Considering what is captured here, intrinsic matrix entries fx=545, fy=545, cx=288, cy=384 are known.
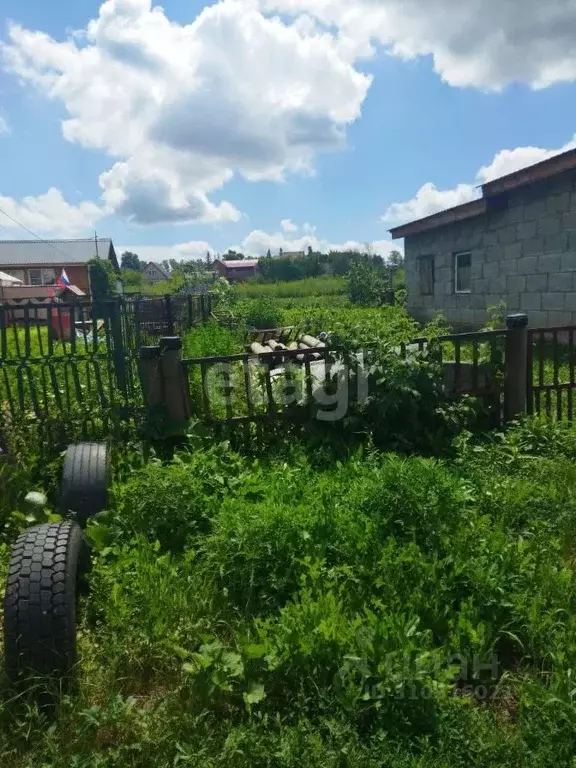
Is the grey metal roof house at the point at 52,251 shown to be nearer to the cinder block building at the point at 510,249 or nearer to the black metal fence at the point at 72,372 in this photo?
the cinder block building at the point at 510,249

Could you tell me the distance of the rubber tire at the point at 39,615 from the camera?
222 centimetres

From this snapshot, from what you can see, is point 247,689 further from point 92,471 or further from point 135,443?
point 135,443

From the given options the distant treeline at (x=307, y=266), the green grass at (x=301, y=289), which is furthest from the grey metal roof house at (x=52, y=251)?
the green grass at (x=301, y=289)

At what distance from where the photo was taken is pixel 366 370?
15.0 ft

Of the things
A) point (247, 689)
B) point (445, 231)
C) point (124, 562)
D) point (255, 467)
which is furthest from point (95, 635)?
point (445, 231)

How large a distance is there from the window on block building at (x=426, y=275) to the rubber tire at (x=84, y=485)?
11.2m

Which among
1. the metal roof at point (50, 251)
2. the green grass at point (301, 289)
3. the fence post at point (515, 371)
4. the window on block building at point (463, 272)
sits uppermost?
the metal roof at point (50, 251)

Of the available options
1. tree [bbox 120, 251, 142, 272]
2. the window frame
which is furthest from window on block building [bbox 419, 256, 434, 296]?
tree [bbox 120, 251, 142, 272]

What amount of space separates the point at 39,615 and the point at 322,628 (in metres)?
1.17

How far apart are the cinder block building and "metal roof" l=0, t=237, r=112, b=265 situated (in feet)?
145

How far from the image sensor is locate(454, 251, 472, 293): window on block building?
11.7m

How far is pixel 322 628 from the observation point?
6.98 feet

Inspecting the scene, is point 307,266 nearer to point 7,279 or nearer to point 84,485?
point 7,279

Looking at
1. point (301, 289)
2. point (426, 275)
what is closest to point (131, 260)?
point (301, 289)
